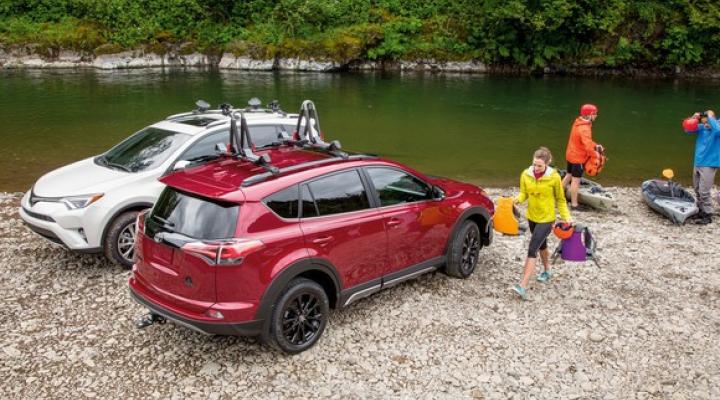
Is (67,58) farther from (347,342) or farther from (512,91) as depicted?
(347,342)

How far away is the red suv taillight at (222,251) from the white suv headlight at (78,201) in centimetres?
299

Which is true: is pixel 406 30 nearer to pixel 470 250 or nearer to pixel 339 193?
pixel 470 250

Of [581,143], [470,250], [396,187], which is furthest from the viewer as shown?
[581,143]

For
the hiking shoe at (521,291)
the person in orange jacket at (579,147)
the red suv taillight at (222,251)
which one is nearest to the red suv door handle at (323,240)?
the red suv taillight at (222,251)

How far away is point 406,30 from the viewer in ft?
132

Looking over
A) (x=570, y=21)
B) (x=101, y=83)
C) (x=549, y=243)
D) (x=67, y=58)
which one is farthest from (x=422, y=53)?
(x=549, y=243)

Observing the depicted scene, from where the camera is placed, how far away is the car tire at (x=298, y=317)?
568 cm

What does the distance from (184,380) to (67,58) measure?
38770mm

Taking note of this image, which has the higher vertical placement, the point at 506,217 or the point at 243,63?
the point at 243,63

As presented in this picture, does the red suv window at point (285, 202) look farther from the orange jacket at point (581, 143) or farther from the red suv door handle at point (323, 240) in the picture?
the orange jacket at point (581, 143)

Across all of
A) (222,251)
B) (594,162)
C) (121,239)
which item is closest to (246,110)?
(121,239)

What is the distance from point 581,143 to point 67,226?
8.69m

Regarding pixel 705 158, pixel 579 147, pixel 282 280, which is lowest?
pixel 282 280

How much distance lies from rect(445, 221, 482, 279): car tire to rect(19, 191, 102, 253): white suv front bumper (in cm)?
455
